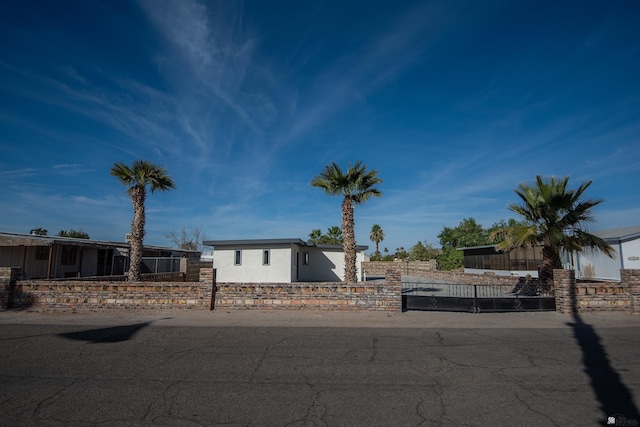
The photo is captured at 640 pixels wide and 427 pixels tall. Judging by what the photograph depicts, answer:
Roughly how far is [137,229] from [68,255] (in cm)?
885

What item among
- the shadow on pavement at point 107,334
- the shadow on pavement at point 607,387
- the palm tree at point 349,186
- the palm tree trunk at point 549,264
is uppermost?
the palm tree at point 349,186

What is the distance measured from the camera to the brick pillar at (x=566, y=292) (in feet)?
40.4

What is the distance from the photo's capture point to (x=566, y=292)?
1237cm

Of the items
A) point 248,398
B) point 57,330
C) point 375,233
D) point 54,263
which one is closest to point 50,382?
point 248,398

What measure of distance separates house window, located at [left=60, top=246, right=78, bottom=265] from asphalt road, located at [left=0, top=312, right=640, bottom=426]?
14603 mm

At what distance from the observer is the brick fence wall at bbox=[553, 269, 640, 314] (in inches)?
487

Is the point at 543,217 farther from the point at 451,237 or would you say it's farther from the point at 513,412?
the point at 451,237

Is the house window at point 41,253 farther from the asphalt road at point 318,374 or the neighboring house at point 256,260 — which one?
the asphalt road at point 318,374

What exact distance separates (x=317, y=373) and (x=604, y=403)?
3.95 m

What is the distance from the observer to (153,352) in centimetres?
736

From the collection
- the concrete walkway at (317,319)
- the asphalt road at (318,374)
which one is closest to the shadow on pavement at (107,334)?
the asphalt road at (318,374)

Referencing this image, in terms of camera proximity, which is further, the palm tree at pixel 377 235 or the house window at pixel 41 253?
the palm tree at pixel 377 235

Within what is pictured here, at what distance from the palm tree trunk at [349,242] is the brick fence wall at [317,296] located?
4.02m

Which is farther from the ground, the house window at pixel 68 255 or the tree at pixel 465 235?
the tree at pixel 465 235
